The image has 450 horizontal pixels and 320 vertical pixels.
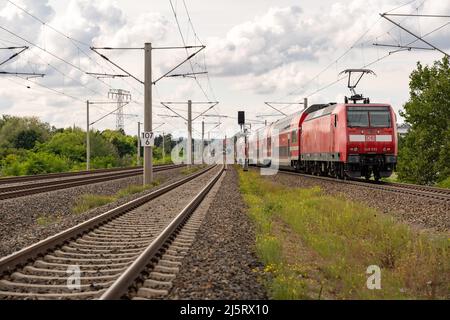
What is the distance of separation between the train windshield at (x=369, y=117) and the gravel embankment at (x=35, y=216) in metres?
11.1

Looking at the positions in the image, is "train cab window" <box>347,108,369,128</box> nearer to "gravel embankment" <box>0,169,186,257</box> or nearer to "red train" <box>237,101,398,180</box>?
"red train" <box>237,101,398,180</box>

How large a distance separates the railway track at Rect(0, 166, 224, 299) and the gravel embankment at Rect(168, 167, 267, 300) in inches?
9.1

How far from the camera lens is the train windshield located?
974 inches

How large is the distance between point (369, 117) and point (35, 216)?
1557cm

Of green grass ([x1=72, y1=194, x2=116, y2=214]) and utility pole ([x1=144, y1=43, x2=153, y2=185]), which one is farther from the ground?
utility pole ([x1=144, y1=43, x2=153, y2=185])

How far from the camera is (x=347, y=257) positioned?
8.55m

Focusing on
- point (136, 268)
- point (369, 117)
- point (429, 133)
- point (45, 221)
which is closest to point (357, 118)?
point (369, 117)

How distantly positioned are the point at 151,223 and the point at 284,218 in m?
3.49

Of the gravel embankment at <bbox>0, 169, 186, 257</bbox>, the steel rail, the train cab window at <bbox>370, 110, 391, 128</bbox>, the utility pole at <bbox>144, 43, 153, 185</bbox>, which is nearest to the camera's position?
the steel rail

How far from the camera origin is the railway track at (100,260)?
6.21 m

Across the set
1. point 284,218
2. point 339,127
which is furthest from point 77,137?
point 284,218

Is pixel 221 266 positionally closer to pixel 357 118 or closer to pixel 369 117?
pixel 357 118

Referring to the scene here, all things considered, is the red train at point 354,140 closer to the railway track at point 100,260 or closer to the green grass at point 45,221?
the railway track at point 100,260

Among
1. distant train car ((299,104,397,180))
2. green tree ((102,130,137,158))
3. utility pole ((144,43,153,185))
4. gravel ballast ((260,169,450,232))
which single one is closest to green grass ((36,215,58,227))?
gravel ballast ((260,169,450,232))
